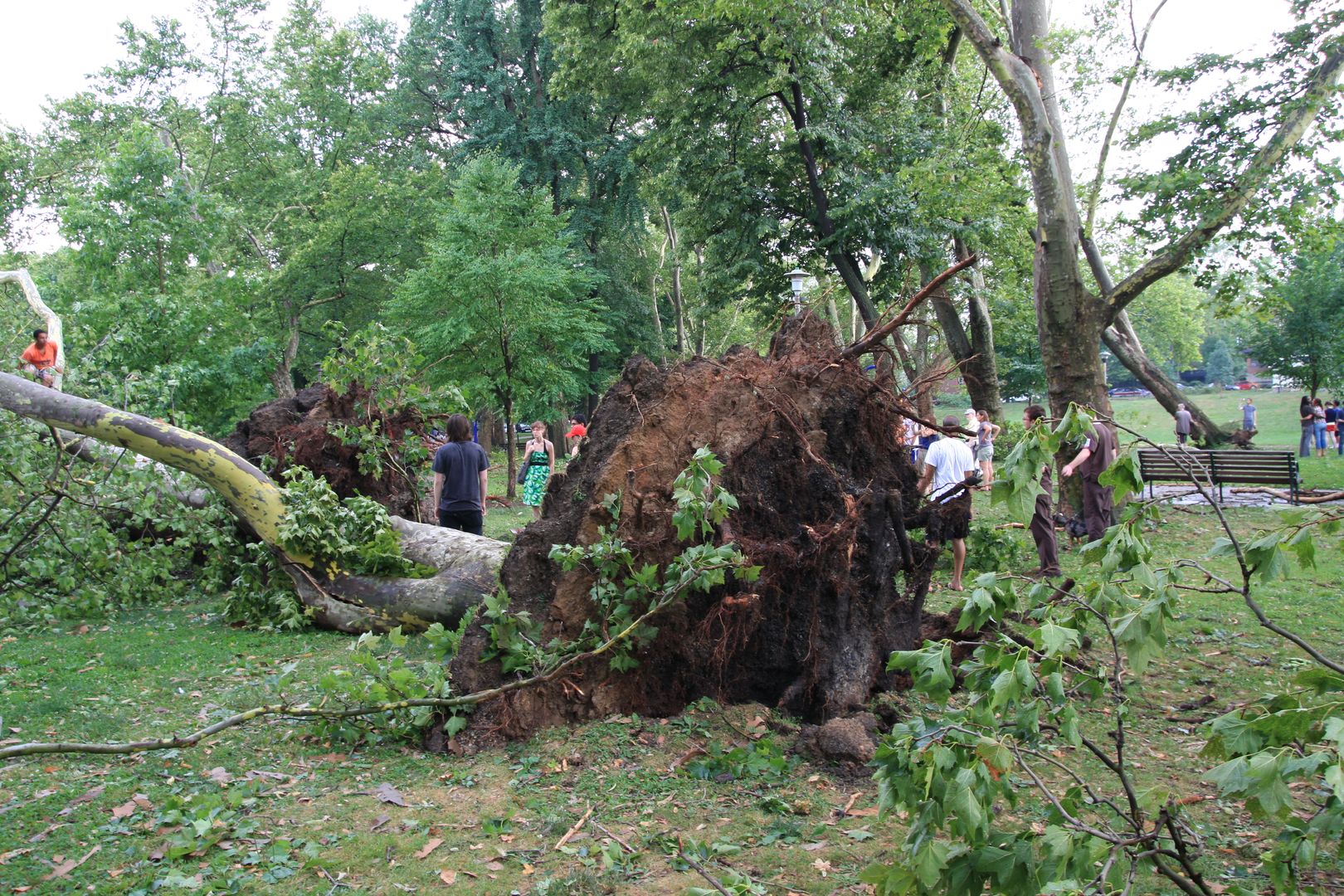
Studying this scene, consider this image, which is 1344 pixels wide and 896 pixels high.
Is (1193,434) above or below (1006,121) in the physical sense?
below

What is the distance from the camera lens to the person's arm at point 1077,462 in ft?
→ 31.3

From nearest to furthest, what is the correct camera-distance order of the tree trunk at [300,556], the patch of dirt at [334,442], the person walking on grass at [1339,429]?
1. the tree trunk at [300,556]
2. the patch of dirt at [334,442]
3. the person walking on grass at [1339,429]

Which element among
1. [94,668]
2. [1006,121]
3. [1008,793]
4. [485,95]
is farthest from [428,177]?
[1008,793]

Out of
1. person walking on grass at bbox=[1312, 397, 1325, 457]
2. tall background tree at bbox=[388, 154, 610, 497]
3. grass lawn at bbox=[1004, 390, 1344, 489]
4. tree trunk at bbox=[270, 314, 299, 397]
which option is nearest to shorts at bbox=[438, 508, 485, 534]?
tall background tree at bbox=[388, 154, 610, 497]

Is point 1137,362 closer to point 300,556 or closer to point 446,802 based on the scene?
point 300,556

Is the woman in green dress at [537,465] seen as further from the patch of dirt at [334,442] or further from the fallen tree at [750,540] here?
the fallen tree at [750,540]

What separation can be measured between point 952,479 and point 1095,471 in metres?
2.19

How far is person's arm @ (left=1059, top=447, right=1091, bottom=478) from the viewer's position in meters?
9.54

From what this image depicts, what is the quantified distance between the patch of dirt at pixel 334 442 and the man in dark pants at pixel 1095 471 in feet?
25.1

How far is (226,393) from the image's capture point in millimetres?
15477

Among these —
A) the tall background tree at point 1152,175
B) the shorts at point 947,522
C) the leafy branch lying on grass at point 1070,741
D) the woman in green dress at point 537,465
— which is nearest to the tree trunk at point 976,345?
the tall background tree at point 1152,175

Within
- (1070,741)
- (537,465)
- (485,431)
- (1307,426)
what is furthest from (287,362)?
(1307,426)

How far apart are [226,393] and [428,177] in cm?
1475

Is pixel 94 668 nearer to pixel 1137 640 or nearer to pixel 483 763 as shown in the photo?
pixel 483 763
